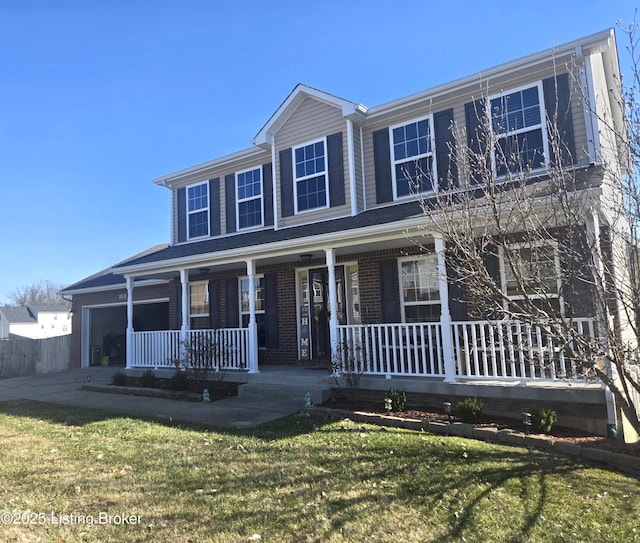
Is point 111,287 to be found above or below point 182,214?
below

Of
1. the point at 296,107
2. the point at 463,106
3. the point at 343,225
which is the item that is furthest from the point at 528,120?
the point at 296,107

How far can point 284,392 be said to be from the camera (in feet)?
29.2

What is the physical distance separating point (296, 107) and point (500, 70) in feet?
Result: 16.9

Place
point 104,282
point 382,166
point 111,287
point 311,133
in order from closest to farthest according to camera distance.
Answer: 1. point 382,166
2. point 311,133
3. point 111,287
4. point 104,282

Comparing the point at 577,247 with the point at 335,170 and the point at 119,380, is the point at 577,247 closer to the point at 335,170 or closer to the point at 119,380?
the point at 335,170

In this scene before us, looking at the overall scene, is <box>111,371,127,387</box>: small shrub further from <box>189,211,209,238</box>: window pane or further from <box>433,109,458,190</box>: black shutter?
<box>433,109,458,190</box>: black shutter

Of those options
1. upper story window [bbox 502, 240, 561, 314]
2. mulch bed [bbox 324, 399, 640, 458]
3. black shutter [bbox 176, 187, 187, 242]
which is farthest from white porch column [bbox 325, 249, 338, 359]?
black shutter [bbox 176, 187, 187, 242]

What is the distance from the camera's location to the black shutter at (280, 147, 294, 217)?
466 inches

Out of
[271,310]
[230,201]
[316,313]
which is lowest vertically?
[316,313]

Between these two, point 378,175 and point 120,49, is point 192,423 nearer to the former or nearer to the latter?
point 378,175

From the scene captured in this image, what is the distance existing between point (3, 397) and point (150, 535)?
10.2 meters

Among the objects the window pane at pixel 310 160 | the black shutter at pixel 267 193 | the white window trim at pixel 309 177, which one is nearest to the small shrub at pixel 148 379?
the black shutter at pixel 267 193

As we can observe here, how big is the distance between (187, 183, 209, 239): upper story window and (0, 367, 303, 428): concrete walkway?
550 centimetres

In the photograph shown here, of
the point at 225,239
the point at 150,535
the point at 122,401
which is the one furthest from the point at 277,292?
the point at 150,535
